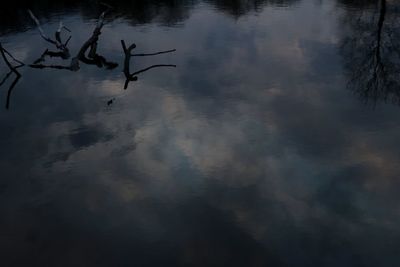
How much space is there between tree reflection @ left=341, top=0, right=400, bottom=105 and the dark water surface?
14cm

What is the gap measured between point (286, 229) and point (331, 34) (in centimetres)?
2080

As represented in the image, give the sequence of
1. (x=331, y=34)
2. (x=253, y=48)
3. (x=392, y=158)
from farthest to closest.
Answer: (x=331, y=34) → (x=253, y=48) → (x=392, y=158)

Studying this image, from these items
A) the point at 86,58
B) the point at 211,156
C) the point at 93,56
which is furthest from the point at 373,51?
the point at 86,58

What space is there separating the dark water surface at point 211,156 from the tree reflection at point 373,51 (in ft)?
0.45

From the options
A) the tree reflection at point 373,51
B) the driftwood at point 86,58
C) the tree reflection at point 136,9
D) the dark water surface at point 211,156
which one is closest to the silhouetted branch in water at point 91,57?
the driftwood at point 86,58

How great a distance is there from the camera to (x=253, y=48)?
27328mm

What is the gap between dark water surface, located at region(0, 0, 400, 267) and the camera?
1195 cm

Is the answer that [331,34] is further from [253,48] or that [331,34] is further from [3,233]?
[3,233]

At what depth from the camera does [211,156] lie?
16.0m

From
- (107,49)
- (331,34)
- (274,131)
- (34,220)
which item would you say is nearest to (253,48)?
(331,34)

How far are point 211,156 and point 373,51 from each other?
15.7m

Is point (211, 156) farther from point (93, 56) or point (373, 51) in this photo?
point (373, 51)

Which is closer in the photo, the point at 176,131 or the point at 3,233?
the point at 3,233

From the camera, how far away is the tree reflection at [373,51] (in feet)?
70.3
